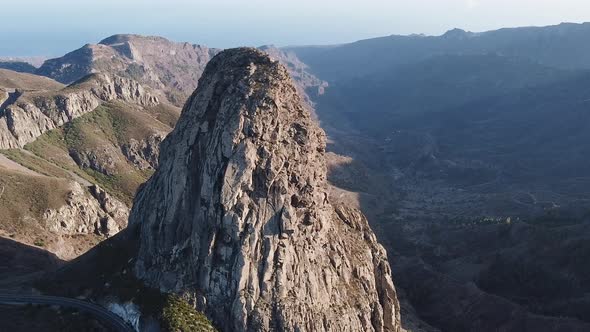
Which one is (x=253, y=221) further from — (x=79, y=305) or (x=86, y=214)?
(x=86, y=214)

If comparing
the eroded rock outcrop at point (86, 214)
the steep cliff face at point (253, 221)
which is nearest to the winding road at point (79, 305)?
the steep cliff face at point (253, 221)

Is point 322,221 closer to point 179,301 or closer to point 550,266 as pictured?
point 179,301

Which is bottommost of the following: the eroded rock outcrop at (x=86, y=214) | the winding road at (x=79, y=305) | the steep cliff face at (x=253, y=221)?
the eroded rock outcrop at (x=86, y=214)

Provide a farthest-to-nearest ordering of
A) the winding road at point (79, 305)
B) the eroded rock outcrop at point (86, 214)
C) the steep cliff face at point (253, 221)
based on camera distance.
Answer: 1. the eroded rock outcrop at point (86, 214)
2. the winding road at point (79, 305)
3. the steep cliff face at point (253, 221)

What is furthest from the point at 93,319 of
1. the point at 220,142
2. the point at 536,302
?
the point at 536,302

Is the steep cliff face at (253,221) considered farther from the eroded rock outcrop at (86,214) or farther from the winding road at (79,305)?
the eroded rock outcrop at (86,214)
